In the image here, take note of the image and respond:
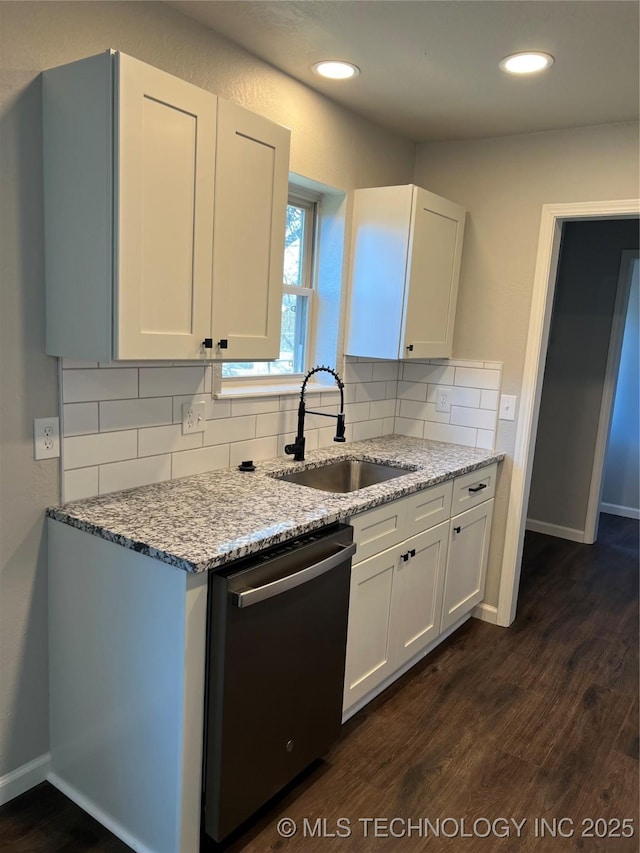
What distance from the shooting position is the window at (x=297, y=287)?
2.88 m

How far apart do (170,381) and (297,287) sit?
1.00 m

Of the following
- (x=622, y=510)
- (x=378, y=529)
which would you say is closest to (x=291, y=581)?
(x=378, y=529)

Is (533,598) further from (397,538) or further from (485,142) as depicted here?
(485,142)

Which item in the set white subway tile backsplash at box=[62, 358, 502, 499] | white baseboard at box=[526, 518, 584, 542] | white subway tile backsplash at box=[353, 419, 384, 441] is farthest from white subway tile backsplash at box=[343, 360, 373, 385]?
white baseboard at box=[526, 518, 584, 542]

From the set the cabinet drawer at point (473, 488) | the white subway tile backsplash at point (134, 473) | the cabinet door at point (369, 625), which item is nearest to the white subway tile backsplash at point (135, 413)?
the white subway tile backsplash at point (134, 473)

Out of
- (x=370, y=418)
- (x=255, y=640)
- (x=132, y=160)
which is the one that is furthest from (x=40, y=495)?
(x=370, y=418)

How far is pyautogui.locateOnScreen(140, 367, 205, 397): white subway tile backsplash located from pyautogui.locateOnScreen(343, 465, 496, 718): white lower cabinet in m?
0.76

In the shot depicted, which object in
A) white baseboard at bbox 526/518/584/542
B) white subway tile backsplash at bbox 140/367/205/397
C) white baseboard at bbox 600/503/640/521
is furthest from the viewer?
white baseboard at bbox 600/503/640/521

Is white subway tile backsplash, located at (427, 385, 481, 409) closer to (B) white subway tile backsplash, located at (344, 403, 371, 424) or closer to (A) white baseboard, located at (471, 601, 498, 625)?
(B) white subway tile backsplash, located at (344, 403, 371, 424)

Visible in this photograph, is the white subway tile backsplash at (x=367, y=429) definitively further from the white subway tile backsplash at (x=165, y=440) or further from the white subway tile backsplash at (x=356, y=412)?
the white subway tile backsplash at (x=165, y=440)

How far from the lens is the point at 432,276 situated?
300cm

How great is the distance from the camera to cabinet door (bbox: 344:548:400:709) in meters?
2.21

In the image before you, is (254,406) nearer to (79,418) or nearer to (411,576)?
(79,418)

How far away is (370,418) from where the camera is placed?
10.8ft
